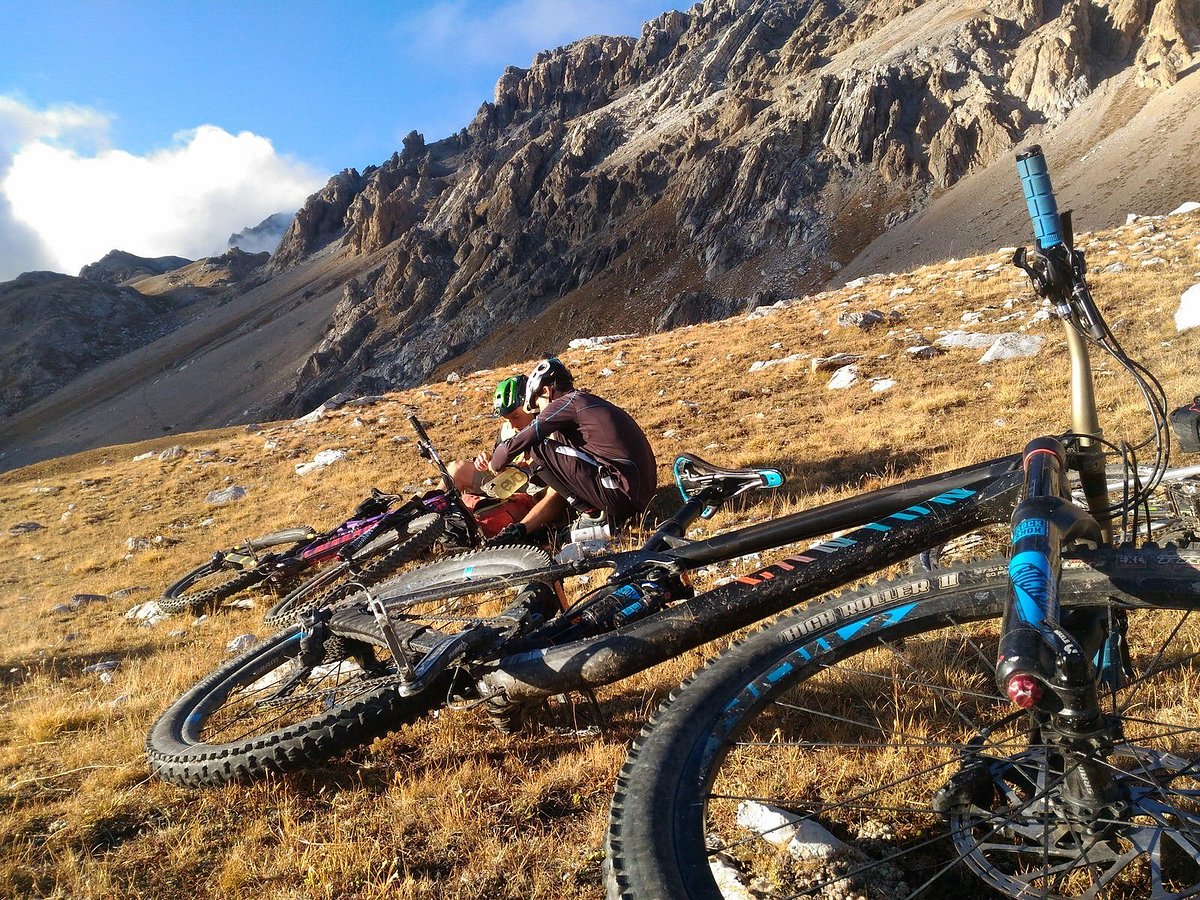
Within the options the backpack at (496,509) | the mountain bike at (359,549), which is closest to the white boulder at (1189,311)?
the backpack at (496,509)

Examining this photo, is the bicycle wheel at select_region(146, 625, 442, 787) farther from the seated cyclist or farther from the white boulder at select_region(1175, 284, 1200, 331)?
the white boulder at select_region(1175, 284, 1200, 331)

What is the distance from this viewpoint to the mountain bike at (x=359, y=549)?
23.9ft

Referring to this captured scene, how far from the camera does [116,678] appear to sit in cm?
573

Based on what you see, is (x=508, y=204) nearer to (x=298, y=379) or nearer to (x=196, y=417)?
(x=298, y=379)

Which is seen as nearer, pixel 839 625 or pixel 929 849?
pixel 929 849

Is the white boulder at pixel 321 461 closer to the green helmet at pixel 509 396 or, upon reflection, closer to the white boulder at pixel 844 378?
the green helmet at pixel 509 396

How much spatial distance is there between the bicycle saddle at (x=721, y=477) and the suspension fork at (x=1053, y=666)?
184 cm

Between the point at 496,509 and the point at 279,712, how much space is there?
3.59m

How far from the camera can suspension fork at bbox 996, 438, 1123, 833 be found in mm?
1500

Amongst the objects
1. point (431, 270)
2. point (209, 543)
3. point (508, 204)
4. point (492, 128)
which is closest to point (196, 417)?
point (431, 270)

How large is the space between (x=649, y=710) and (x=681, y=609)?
43.1 inches

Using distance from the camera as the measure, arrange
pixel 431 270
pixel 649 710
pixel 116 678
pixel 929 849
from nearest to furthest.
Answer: pixel 929 849, pixel 649 710, pixel 116 678, pixel 431 270

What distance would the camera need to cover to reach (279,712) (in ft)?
13.7

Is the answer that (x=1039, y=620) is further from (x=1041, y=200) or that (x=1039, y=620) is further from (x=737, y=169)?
(x=737, y=169)
